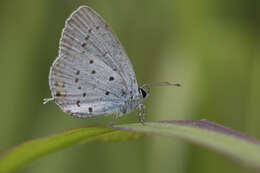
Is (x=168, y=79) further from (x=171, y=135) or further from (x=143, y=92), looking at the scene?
(x=171, y=135)

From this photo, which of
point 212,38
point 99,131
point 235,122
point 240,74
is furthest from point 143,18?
point 99,131

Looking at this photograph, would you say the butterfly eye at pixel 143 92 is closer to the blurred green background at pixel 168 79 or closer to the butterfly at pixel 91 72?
the butterfly at pixel 91 72

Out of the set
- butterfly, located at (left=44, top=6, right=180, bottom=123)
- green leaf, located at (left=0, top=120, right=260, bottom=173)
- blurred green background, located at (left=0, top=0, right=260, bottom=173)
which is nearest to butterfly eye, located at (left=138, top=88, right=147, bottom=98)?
butterfly, located at (left=44, top=6, right=180, bottom=123)

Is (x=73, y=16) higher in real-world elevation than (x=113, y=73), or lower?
higher

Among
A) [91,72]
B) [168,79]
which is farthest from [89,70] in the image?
[168,79]

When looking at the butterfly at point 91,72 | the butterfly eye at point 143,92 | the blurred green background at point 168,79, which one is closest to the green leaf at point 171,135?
the butterfly at point 91,72

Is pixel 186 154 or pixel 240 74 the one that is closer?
pixel 186 154

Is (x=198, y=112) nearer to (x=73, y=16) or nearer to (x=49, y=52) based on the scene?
(x=73, y=16)
